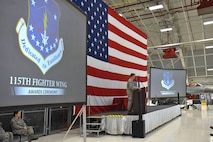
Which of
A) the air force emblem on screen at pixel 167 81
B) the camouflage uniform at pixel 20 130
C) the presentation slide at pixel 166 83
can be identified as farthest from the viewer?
the air force emblem on screen at pixel 167 81

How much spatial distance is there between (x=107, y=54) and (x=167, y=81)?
12.1 ft

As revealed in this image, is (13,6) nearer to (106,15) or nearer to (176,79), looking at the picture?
(106,15)

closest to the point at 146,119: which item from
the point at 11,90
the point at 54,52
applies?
the point at 54,52

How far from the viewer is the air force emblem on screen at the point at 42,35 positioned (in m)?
1.71

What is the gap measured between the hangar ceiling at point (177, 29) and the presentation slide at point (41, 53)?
195 inches

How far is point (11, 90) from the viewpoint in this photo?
1550 millimetres

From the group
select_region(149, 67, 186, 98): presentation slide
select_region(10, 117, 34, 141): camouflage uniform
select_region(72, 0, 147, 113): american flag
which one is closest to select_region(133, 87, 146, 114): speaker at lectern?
select_region(72, 0, 147, 113): american flag

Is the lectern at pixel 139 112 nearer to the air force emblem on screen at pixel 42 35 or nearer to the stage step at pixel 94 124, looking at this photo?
the stage step at pixel 94 124

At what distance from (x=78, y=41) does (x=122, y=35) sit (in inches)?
206

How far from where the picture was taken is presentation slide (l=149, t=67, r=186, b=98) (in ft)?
28.0

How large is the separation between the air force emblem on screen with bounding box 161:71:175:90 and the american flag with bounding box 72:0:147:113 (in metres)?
1.21

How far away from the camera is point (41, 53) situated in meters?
1.90

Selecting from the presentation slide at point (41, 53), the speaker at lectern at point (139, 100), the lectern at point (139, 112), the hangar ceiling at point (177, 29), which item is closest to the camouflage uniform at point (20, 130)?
the presentation slide at point (41, 53)

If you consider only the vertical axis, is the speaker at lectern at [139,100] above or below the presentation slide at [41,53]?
below
